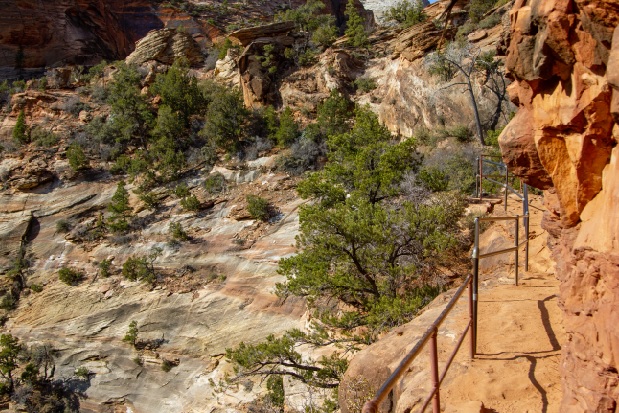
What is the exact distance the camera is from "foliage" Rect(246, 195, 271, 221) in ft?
57.9

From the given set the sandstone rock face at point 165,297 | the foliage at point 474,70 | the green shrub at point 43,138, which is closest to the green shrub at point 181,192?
the sandstone rock face at point 165,297

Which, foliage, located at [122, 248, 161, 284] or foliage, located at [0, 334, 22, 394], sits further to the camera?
foliage, located at [122, 248, 161, 284]

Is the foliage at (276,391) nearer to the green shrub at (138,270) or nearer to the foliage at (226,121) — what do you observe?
the green shrub at (138,270)

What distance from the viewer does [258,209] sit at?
57.9 ft

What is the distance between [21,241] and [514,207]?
62.4 ft

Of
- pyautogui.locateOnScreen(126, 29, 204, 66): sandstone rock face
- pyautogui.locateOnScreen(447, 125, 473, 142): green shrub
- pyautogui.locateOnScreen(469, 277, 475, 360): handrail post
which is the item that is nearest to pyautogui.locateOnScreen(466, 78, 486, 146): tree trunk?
pyautogui.locateOnScreen(447, 125, 473, 142): green shrub

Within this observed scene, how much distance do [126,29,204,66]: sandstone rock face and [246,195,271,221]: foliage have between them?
56.4ft

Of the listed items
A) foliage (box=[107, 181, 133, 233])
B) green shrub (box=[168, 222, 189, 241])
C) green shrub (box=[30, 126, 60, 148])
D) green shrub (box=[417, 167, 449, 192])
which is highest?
green shrub (box=[30, 126, 60, 148])

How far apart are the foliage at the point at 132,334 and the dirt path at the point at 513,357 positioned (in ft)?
40.3

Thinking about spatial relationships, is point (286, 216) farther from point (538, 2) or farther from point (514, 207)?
point (538, 2)

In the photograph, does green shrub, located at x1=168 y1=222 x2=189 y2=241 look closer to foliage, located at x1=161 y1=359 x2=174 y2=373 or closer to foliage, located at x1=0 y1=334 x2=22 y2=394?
foliage, located at x1=161 y1=359 x2=174 y2=373

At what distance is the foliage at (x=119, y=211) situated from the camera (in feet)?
62.8

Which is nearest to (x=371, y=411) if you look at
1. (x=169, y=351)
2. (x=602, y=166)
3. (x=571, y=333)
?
(x=571, y=333)

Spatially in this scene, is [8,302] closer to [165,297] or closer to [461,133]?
[165,297]
